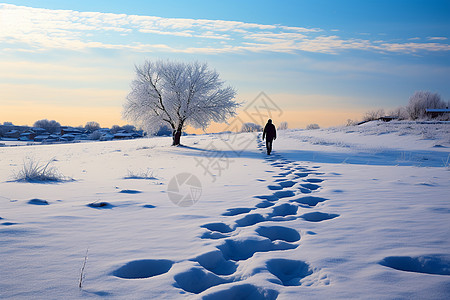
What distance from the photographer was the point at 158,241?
9.84ft

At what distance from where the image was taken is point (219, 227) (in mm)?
3586

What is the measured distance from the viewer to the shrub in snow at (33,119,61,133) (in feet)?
341

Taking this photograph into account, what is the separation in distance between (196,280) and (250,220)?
67.8 inches

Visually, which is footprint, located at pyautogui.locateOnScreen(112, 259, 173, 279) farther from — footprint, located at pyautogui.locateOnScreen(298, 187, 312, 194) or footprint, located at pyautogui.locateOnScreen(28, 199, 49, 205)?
footprint, located at pyautogui.locateOnScreen(298, 187, 312, 194)

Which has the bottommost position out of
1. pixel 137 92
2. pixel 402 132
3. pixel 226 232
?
pixel 226 232

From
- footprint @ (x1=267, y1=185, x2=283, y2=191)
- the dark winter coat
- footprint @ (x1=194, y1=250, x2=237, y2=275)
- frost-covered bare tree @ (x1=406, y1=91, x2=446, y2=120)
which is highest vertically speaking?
frost-covered bare tree @ (x1=406, y1=91, x2=446, y2=120)

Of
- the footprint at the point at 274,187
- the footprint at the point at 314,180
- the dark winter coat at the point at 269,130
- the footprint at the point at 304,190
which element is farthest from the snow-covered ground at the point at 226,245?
the dark winter coat at the point at 269,130

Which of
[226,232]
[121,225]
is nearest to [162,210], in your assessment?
[121,225]

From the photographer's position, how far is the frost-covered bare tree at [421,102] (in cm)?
5400

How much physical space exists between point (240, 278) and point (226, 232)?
1190 mm

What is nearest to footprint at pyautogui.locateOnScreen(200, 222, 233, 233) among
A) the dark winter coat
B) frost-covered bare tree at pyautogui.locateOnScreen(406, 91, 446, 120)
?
the dark winter coat

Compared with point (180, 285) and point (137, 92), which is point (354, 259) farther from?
point (137, 92)

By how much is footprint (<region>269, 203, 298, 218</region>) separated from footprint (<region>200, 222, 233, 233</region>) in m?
0.86

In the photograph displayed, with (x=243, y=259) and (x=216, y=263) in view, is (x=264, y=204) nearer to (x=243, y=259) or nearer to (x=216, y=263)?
(x=243, y=259)
